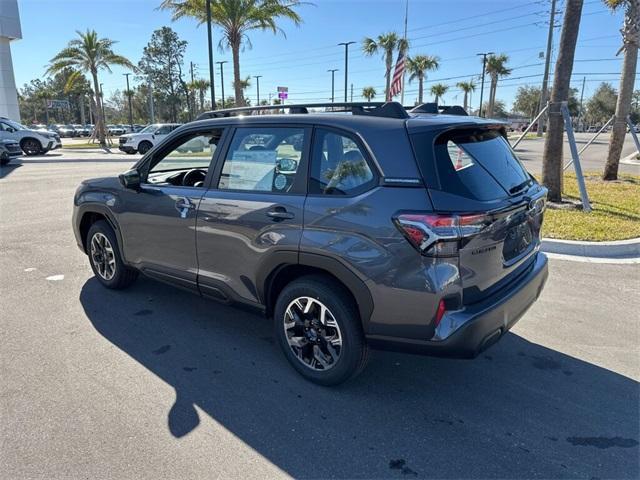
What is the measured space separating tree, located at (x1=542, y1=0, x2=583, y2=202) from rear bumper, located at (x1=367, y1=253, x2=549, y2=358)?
6.31 meters

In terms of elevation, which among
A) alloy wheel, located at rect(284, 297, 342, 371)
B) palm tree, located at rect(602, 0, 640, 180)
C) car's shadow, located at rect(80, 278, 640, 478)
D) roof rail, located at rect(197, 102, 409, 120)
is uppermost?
palm tree, located at rect(602, 0, 640, 180)

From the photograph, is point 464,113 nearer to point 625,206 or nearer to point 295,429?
point 295,429

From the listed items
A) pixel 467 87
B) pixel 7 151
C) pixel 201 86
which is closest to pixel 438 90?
pixel 467 87

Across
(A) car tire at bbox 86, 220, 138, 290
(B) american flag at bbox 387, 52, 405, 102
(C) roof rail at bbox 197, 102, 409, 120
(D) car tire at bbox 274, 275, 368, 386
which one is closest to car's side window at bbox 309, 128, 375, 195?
(C) roof rail at bbox 197, 102, 409, 120

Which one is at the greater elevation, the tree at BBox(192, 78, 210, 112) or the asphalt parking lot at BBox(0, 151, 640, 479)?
the tree at BBox(192, 78, 210, 112)

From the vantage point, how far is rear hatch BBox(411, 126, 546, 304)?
2.56 metres

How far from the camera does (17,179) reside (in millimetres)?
13383

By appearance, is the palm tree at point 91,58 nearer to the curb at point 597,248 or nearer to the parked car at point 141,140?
the parked car at point 141,140

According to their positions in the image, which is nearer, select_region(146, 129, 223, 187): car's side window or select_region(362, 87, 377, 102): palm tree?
select_region(146, 129, 223, 187): car's side window

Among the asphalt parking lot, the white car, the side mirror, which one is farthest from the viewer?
the white car

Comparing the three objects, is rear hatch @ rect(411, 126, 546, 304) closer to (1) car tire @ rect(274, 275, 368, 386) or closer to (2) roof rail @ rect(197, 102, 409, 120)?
(2) roof rail @ rect(197, 102, 409, 120)

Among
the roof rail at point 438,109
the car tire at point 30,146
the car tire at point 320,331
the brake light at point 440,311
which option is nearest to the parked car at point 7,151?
the car tire at point 30,146

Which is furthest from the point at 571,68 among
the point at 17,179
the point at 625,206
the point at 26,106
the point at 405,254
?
the point at 26,106

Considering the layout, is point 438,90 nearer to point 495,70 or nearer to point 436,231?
point 495,70
